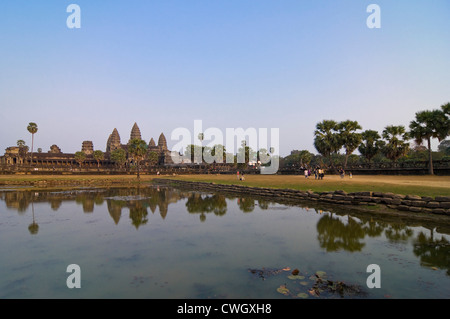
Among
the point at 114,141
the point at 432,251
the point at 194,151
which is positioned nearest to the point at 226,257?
the point at 432,251

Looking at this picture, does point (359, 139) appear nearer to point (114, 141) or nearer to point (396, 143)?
point (396, 143)

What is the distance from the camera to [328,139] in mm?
53438

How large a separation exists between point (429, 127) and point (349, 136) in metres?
15.2

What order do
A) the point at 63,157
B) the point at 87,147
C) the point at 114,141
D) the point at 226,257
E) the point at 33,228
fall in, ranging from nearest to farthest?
1. the point at 226,257
2. the point at 33,228
3. the point at 63,157
4. the point at 87,147
5. the point at 114,141

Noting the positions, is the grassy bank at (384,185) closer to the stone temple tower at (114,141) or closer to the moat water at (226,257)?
the moat water at (226,257)

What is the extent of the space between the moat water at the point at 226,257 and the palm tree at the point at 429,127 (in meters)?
30.5

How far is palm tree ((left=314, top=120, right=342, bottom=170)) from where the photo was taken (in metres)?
52.7

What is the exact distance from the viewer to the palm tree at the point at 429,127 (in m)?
36.0

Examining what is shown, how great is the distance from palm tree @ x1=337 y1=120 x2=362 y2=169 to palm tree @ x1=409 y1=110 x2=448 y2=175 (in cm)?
1228

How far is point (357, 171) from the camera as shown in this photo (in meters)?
49.0

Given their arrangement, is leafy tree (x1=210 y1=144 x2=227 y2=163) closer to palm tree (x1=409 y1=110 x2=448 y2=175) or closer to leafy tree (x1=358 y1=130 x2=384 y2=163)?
leafy tree (x1=358 y1=130 x2=384 y2=163)

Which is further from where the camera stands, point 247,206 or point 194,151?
point 194,151
